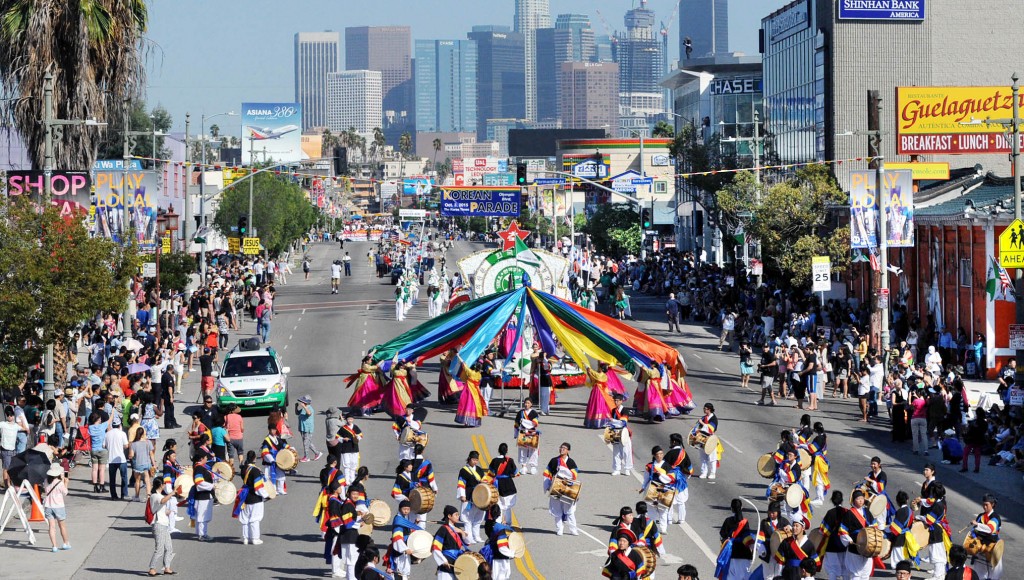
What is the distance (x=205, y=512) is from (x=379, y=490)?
4224 millimetres

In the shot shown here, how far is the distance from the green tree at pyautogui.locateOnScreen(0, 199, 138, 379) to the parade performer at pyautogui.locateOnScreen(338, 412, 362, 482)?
6.88 meters

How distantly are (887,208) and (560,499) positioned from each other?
65.1 ft

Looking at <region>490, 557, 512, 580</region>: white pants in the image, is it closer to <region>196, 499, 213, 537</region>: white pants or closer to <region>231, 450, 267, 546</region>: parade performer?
<region>231, 450, 267, 546</region>: parade performer

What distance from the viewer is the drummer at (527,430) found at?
26.3 meters

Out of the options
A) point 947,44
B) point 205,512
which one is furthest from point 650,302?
point 205,512

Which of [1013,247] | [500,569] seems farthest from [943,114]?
[500,569]

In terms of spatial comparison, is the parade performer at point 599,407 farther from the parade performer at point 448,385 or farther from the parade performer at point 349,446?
the parade performer at point 349,446

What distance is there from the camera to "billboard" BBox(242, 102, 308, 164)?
182 meters

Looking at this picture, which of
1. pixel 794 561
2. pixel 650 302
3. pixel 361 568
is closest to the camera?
pixel 361 568

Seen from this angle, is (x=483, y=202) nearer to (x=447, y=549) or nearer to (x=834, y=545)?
(x=834, y=545)

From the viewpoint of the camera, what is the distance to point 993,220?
39562mm

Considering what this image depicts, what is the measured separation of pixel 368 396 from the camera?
3400 cm

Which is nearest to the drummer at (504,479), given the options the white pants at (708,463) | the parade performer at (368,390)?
the white pants at (708,463)

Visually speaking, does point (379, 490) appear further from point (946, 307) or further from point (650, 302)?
point (650, 302)
